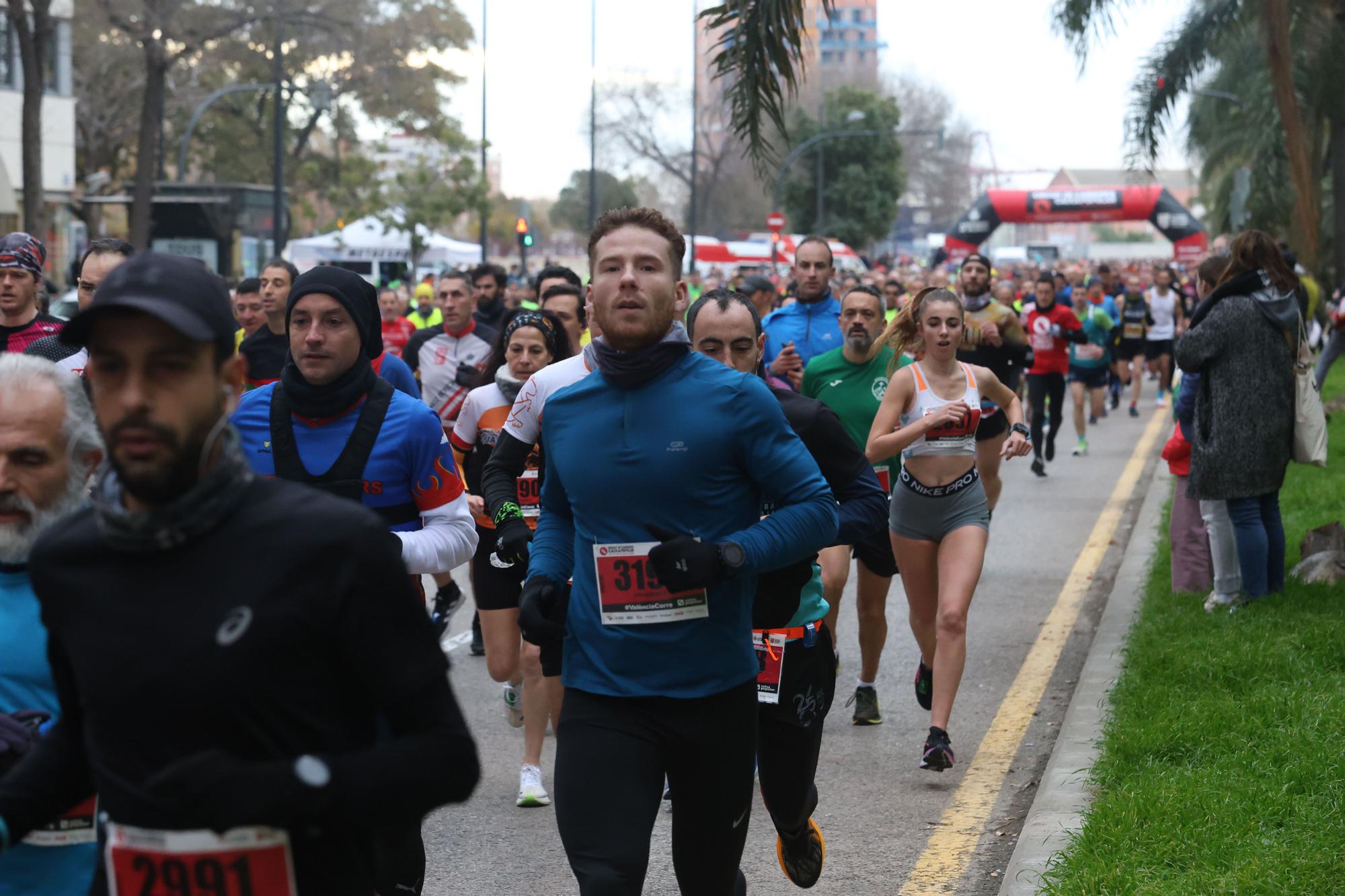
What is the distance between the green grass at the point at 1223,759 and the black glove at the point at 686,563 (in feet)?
5.68

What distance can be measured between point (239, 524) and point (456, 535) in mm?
2330

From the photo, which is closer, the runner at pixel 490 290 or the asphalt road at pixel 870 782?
the asphalt road at pixel 870 782

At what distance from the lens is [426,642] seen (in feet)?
7.34

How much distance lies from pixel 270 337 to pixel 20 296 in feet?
5.53

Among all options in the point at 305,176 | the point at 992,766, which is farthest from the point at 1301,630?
the point at 305,176

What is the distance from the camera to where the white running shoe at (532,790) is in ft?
20.0

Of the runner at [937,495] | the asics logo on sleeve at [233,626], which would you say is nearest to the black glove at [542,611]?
the asics logo on sleeve at [233,626]

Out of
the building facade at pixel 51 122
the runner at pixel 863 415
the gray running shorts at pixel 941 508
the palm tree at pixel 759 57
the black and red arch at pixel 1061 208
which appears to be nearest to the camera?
the gray running shorts at pixel 941 508

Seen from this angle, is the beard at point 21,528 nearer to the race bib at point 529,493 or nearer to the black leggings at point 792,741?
the black leggings at point 792,741

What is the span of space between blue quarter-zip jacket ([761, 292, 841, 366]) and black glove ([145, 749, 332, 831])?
6.92 m

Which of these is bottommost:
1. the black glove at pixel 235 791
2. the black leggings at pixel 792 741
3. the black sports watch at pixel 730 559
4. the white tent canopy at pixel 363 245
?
the black leggings at pixel 792 741

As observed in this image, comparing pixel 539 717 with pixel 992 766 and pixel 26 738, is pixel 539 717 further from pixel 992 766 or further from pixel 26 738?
pixel 26 738

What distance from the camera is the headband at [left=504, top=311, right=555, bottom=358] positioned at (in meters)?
6.70

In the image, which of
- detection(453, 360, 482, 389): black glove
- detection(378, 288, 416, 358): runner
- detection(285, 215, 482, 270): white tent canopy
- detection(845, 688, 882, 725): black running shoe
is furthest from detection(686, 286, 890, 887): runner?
detection(285, 215, 482, 270): white tent canopy
